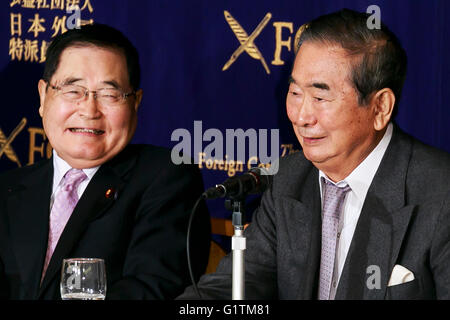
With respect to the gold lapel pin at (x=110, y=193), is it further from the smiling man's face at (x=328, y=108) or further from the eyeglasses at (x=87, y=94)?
the smiling man's face at (x=328, y=108)

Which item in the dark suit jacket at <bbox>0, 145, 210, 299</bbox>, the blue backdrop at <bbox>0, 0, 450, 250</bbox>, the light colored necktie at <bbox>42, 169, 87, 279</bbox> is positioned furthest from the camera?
the blue backdrop at <bbox>0, 0, 450, 250</bbox>

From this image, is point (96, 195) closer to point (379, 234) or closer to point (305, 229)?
point (305, 229)

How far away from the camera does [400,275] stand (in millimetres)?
2039

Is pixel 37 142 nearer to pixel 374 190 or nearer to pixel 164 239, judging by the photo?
pixel 164 239

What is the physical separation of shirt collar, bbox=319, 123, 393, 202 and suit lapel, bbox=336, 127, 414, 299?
0.04 m

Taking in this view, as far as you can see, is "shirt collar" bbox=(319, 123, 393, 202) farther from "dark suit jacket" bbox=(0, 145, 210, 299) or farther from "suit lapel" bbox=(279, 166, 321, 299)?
"dark suit jacket" bbox=(0, 145, 210, 299)

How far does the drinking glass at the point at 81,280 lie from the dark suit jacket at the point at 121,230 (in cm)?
41

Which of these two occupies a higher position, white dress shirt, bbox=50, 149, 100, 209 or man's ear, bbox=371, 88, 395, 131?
man's ear, bbox=371, 88, 395, 131

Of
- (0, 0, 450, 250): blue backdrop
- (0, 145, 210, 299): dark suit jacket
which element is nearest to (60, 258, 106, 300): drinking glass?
(0, 145, 210, 299): dark suit jacket

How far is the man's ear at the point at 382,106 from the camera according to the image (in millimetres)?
2182

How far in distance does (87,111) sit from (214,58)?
2.51 feet

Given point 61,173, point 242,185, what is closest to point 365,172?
point 242,185

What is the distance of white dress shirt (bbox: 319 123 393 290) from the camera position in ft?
7.23
